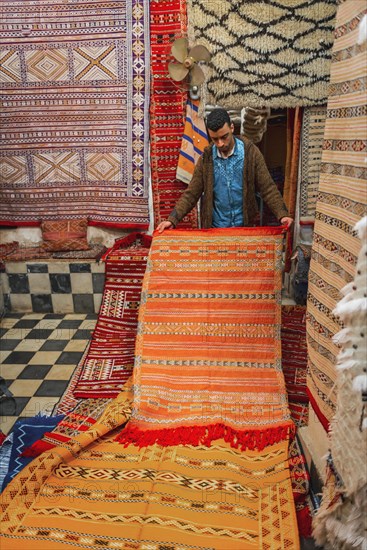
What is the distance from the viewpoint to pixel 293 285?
5.06 m

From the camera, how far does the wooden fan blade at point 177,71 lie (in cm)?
434

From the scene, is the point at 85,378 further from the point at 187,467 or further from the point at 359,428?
the point at 359,428

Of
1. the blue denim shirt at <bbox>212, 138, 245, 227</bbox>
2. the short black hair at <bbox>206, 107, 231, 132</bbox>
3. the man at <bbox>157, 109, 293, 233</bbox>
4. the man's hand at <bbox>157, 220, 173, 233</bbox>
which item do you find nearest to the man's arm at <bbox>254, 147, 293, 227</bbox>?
the man at <bbox>157, 109, 293, 233</bbox>

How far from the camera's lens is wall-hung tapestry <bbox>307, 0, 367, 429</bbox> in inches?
66.1

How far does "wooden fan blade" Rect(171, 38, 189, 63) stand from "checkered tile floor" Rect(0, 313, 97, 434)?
8.76ft

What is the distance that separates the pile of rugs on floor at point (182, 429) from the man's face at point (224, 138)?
701mm

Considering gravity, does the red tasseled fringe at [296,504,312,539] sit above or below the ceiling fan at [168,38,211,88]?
below

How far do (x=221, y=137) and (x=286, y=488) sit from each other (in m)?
2.31

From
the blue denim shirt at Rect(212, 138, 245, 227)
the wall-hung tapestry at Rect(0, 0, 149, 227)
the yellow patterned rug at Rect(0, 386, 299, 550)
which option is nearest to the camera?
the yellow patterned rug at Rect(0, 386, 299, 550)

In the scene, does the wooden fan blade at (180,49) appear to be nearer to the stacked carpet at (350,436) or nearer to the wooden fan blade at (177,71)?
the wooden fan blade at (177,71)

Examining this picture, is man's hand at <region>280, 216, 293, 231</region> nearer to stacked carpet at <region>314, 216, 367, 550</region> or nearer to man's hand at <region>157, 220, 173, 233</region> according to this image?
man's hand at <region>157, 220, 173, 233</region>

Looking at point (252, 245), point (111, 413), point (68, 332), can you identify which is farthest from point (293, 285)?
point (111, 413)

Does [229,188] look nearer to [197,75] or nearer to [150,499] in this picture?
[197,75]

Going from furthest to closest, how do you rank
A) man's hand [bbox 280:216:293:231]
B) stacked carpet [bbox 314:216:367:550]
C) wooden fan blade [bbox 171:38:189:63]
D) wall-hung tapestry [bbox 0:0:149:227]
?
wall-hung tapestry [bbox 0:0:149:227]
wooden fan blade [bbox 171:38:189:63]
man's hand [bbox 280:216:293:231]
stacked carpet [bbox 314:216:367:550]
